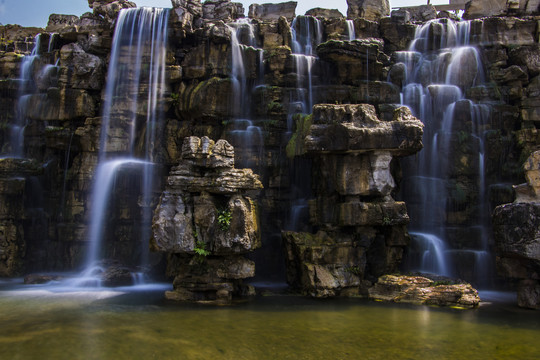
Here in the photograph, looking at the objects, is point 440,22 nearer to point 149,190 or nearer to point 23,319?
point 149,190

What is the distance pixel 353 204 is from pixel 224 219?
4530 mm

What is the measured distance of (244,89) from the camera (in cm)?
2144

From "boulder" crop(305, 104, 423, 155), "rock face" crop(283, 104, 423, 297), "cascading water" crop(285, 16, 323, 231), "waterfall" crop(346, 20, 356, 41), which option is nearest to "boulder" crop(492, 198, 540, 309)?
"rock face" crop(283, 104, 423, 297)

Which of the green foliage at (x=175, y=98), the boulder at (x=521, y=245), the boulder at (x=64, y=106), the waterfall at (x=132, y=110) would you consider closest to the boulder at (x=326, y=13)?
the waterfall at (x=132, y=110)

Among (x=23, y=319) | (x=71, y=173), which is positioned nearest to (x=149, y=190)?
(x=71, y=173)

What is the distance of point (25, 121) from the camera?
2159 centimetres

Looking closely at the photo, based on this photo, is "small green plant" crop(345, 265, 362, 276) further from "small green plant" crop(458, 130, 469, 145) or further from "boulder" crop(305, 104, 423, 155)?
"small green plant" crop(458, 130, 469, 145)

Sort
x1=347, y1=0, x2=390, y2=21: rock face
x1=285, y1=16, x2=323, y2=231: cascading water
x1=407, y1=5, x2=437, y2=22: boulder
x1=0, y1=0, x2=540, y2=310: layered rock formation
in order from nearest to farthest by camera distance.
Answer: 1. x1=0, y1=0, x2=540, y2=310: layered rock formation
2. x1=285, y1=16, x2=323, y2=231: cascading water
3. x1=347, y1=0, x2=390, y2=21: rock face
4. x1=407, y1=5, x2=437, y2=22: boulder

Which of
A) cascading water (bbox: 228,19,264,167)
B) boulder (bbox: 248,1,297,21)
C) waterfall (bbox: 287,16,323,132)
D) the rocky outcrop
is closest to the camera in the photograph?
the rocky outcrop

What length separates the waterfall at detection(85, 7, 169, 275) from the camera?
19.5 metres

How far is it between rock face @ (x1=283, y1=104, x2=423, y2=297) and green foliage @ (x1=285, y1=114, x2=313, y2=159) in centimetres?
Answer: 113

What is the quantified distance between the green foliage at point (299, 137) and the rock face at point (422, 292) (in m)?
5.80

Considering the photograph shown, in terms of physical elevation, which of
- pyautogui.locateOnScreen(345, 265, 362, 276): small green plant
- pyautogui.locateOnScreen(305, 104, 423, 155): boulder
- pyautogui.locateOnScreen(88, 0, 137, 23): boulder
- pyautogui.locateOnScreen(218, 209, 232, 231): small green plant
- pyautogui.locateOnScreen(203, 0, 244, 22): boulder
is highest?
pyautogui.locateOnScreen(203, 0, 244, 22): boulder

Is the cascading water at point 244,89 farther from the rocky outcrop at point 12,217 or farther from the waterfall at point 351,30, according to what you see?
the rocky outcrop at point 12,217
